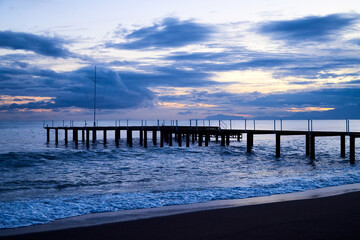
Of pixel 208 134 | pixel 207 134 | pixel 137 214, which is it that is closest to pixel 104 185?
pixel 137 214

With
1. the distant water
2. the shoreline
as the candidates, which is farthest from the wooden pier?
the shoreline

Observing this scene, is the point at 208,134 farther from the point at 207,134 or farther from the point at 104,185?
the point at 104,185

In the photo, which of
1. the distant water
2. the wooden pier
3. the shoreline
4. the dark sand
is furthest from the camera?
the wooden pier

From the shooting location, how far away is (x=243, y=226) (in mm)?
5879

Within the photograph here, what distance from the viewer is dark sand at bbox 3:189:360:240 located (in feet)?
17.7

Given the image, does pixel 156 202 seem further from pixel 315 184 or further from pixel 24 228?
pixel 315 184

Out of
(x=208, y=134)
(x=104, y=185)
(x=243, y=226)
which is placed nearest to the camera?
(x=243, y=226)

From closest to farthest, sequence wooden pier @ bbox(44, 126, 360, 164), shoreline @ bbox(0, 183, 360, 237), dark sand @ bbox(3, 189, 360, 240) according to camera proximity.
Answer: dark sand @ bbox(3, 189, 360, 240) → shoreline @ bbox(0, 183, 360, 237) → wooden pier @ bbox(44, 126, 360, 164)

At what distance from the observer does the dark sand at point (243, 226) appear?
5.41m

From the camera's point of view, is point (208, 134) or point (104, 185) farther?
point (208, 134)

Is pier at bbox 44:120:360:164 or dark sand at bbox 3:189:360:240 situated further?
pier at bbox 44:120:360:164

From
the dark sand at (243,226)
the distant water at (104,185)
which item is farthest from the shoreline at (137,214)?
the distant water at (104,185)

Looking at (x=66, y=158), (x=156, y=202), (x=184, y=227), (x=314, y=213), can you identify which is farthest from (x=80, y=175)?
(x=314, y=213)

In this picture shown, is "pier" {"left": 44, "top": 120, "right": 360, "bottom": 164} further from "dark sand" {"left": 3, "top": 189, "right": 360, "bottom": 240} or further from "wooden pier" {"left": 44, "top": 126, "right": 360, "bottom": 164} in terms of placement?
"dark sand" {"left": 3, "top": 189, "right": 360, "bottom": 240}
